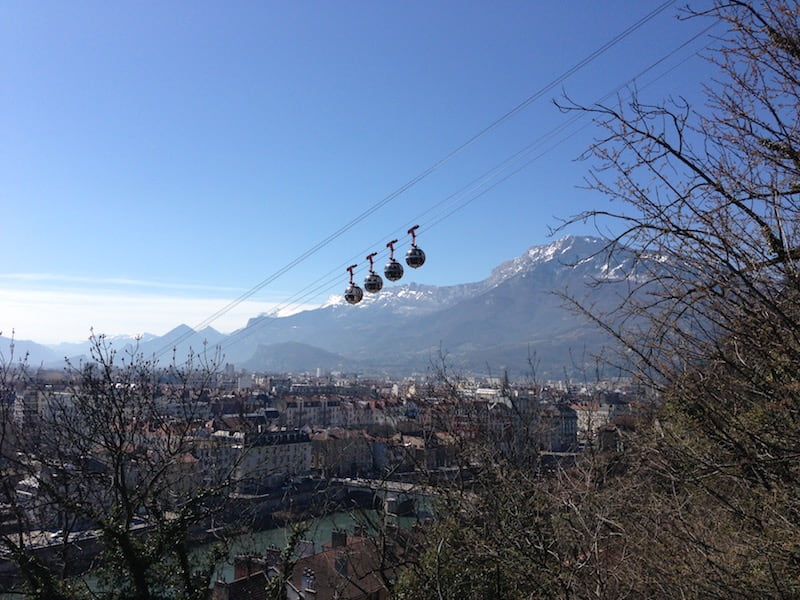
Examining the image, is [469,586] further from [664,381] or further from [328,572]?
[328,572]

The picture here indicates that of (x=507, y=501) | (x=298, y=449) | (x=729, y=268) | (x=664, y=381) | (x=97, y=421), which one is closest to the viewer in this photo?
(x=729, y=268)

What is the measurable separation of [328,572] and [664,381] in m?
8.29

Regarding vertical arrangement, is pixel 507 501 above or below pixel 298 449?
above

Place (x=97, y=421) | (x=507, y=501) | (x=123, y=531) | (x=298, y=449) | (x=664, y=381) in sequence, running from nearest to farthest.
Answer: (x=664, y=381)
(x=123, y=531)
(x=97, y=421)
(x=507, y=501)
(x=298, y=449)

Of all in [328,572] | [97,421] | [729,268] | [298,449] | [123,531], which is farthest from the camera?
[298,449]

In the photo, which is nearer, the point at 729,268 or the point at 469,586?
the point at 729,268

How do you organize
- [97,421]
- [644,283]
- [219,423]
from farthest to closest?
[219,423] < [97,421] < [644,283]

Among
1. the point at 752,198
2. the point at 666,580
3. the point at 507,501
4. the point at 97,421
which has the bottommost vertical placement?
the point at 507,501

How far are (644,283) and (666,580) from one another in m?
1.18

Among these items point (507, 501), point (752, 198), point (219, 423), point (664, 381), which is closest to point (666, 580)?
point (664, 381)

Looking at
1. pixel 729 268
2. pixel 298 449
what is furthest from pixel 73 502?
pixel 298 449

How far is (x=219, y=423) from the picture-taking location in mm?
28094

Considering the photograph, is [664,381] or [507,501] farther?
[507,501]

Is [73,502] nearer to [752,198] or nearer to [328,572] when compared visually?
[752,198]
